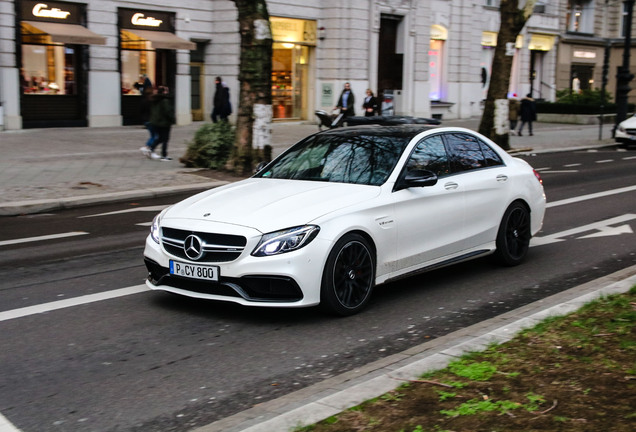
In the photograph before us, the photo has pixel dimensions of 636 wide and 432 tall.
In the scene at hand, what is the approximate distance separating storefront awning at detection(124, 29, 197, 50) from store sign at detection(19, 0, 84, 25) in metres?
2.09

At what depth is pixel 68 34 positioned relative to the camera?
25578 millimetres

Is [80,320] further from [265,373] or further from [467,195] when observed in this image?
[467,195]

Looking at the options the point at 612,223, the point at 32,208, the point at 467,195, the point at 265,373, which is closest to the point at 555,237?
the point at 612,223

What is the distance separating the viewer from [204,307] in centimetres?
700

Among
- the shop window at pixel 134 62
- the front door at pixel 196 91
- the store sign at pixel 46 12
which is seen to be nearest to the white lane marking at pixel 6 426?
the store sign at pixel 46 12

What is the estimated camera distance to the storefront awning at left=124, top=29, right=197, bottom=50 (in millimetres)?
28500

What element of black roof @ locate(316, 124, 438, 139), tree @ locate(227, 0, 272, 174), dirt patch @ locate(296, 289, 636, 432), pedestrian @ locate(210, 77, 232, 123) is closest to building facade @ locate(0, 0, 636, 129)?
pedestrian @ locate(210, 77, 232, 123)

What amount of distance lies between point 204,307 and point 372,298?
1.53 metres

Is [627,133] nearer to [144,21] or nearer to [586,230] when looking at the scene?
[144,21]

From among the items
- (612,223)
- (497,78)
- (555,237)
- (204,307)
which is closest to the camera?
(204,307)

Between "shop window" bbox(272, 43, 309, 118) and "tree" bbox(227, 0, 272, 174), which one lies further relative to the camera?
"shop window" bbox(272, 43, 309, 118)

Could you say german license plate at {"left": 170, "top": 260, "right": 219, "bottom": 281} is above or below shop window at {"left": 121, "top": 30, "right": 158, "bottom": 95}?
below

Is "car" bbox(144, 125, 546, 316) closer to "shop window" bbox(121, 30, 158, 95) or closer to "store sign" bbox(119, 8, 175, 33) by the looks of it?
"shop window" bbox(121, 30, 158, 95)

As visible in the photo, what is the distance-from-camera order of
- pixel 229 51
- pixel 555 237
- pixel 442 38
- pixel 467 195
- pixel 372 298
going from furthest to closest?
pixel 442 38 < pixel 229 51 < pixel 555 237 < pixel 467 195 < pixel 372 298
